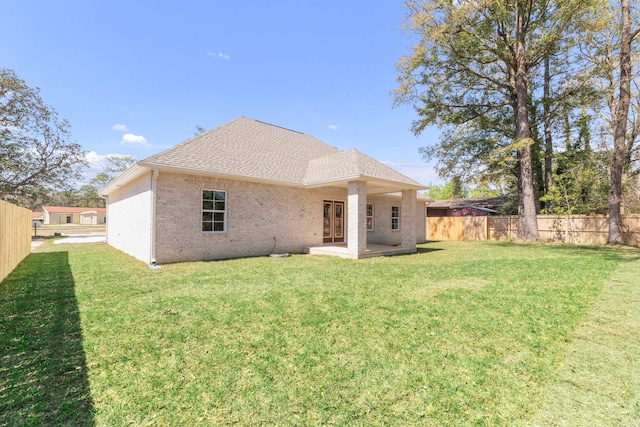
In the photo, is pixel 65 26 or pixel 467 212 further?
pixel 467 212

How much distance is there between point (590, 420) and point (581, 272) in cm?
769

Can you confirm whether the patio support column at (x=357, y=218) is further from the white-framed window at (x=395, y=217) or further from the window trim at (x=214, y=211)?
the white-framed window at (x=395, y=217)

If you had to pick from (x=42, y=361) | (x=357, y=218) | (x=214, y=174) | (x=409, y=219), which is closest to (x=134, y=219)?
(x=214, y=174)

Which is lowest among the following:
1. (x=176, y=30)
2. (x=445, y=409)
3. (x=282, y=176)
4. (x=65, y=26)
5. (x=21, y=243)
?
(x=445, y=409)

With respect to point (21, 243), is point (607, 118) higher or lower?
higher

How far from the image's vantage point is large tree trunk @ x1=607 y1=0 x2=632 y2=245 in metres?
14.2

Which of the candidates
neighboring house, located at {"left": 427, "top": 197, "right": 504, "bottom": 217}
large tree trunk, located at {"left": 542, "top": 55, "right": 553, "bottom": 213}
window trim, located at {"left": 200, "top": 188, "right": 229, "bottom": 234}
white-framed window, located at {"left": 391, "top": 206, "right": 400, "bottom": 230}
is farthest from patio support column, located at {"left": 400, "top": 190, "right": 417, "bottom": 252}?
neighboring house, located at {"left": 427, "top": 197, "right": 504, "bottom": 217}

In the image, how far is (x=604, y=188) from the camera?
58.7ft

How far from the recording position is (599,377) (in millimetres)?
2836

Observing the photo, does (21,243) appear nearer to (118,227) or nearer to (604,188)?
(118,227)

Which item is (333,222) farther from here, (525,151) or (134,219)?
(525,151)

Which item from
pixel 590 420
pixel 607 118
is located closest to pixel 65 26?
pixel 590 420

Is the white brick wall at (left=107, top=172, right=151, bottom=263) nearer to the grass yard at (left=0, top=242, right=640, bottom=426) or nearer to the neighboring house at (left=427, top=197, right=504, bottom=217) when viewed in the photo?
the grass yard at (left=0, top=242, right=640, bottom=426)

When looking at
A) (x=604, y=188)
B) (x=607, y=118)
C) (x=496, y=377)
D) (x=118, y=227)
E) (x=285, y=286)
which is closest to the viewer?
(x=496, y=377)
